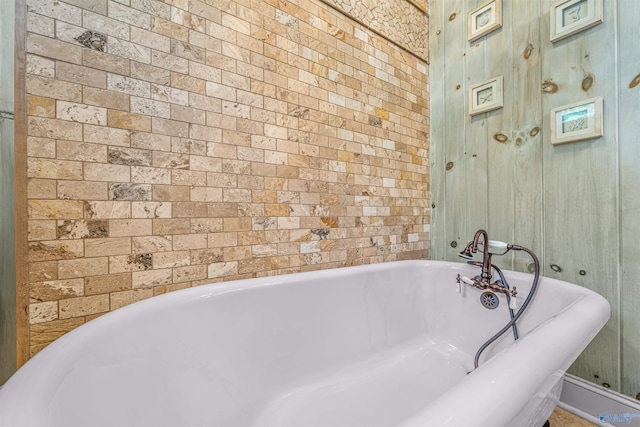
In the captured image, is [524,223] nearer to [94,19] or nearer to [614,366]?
[614,366]

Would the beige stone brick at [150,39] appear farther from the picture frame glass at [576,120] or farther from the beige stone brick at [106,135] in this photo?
the picture frame glass at [576,120]

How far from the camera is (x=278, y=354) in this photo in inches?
40.8

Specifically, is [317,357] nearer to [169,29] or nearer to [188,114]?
[188,114]

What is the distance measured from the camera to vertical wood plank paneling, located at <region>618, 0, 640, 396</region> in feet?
3.65

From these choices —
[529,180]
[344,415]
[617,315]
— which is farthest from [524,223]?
[344,415]

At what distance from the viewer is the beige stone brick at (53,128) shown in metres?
0.81

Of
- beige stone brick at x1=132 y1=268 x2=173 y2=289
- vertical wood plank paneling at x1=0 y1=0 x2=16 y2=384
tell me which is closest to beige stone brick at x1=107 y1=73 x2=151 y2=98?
vertical wood plank paneling at x1=0 y1=0 x2=16 y2=384

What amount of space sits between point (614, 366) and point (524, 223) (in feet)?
2.19

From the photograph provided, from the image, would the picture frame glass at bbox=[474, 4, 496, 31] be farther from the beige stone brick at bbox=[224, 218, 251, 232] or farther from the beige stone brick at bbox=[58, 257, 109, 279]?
the beige stone brick at bbox=[58, 257, 109, 279]

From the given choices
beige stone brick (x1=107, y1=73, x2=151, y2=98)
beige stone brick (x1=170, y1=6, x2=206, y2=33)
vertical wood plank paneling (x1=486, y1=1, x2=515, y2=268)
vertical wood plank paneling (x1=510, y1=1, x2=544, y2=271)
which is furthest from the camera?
vertical wood plank paneling (x1=486, y1=1, x2=515, y2=268)

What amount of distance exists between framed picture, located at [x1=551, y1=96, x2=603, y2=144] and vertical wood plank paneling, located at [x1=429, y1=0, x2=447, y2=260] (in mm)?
602

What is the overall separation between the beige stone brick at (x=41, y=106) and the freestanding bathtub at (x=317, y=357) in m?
0.62

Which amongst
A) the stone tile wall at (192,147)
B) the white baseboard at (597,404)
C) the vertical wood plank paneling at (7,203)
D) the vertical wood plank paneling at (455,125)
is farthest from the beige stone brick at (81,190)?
the white baseboard at (597,404)

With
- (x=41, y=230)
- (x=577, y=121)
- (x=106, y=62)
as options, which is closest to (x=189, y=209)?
(x=41, y=230)
